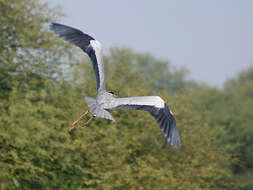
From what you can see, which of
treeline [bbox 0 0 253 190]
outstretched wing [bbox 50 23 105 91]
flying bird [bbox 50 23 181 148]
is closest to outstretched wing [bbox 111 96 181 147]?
flying bird [bbox 50 23 181 148]

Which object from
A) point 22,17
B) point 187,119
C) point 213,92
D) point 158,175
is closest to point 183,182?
point 158,175

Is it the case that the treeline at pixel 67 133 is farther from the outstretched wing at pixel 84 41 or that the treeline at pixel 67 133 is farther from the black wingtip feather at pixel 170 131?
the black wingtip feather at pixel 170 131

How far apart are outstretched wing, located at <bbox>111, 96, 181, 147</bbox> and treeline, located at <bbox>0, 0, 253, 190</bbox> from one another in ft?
23.6

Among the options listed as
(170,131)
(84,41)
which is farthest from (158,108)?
(84,41)

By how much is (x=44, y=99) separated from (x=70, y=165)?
130 inches

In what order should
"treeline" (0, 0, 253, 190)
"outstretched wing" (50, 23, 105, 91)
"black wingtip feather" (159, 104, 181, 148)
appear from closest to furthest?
"black wingtip feather" (159, 104, 181, 148)
"outstretched wing" (50, 23, 105, 91)
"treeline" (0, 0, 253, 190)

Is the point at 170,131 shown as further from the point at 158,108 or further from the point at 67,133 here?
the point at 67,133

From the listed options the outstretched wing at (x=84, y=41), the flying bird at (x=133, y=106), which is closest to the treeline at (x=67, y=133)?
the outstretched wing at (x=84, y=41)

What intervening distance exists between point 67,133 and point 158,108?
29.1 feet

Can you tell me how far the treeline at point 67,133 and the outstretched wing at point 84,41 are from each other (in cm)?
593

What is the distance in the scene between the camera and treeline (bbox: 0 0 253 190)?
1516 centimetres

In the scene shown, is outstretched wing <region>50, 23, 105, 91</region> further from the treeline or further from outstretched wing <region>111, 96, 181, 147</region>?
the treeline

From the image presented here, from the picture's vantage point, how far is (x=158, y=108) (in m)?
7.68

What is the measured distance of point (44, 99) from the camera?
696 inches
